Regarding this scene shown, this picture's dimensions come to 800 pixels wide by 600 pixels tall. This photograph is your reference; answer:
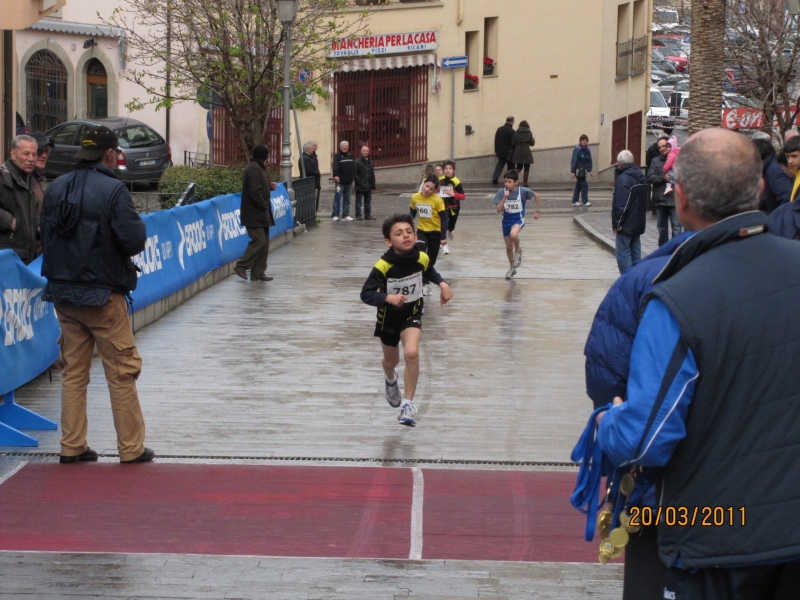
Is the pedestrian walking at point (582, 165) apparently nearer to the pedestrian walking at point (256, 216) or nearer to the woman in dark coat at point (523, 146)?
the woman in dark coat at point (523, 146)

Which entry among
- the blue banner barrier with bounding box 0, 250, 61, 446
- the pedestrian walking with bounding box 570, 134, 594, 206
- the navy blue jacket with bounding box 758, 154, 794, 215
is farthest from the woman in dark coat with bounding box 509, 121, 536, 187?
the blue banner barrier with bounding box 0, 250, 61, 446

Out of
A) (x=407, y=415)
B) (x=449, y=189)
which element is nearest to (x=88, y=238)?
(x=407, y=415)

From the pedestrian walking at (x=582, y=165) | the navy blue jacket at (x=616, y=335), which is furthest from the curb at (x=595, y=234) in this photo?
the navy blue jacket at (x=616, y=335)

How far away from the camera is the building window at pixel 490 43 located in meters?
35.9

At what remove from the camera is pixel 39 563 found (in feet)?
17.3

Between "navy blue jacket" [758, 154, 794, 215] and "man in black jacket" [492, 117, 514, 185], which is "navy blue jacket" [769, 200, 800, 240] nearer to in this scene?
"navy blue jacket" [758, 154, 794, 215]

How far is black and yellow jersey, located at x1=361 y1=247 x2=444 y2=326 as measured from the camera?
26.1 feet

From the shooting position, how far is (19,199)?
894 cm

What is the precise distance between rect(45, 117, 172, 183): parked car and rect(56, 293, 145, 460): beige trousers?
2108 centimetres

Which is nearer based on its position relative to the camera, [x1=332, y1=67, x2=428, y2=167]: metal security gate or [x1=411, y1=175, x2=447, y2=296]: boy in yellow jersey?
[x1=411, y1=175, x2=447, y2=296]: boy in yellow jersey

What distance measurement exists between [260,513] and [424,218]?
9230mm

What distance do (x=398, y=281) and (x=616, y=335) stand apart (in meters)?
4.63

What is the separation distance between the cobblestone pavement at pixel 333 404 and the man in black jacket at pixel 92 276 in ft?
1.69

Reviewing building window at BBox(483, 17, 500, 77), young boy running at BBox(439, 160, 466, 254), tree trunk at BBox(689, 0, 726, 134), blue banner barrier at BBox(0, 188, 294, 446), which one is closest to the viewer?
blue banner barrier at BBox(0, 188, 294, 446)
